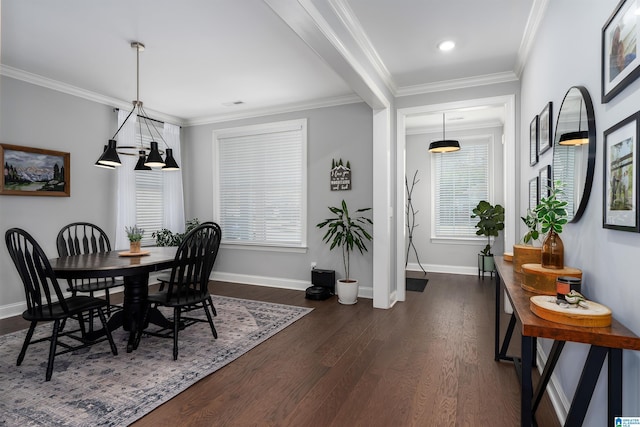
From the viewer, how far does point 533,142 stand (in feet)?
9.66

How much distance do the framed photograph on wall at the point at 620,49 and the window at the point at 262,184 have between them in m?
3.85

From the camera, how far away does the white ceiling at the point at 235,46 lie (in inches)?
105

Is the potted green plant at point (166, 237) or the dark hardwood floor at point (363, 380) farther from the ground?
the potted green plant at point (166, 237)

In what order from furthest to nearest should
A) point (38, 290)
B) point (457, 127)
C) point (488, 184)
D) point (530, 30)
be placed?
point (457, 127), point (488, 184), point (530, 30), point (38, 290)

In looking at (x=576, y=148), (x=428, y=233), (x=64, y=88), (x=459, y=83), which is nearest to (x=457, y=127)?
(x=428, y=233)

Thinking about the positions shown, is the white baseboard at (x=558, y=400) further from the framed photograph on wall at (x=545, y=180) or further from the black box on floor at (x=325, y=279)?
the black box on floor at (x=325, y=279)

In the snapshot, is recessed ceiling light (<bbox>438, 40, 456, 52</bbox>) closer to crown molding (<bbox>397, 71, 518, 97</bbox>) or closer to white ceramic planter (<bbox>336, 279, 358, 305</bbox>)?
crown molding (<bbox>397, 71, 518, 97</bbox>)

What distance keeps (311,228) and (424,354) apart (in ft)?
8.46

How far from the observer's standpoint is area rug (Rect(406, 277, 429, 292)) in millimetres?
5117

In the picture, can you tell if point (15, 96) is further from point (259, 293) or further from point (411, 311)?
point (411, 311)

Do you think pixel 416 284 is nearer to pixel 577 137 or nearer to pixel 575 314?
pixel 577 137

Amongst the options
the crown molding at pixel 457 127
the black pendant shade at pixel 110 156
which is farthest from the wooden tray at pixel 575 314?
the crown molding at pixel 457 127

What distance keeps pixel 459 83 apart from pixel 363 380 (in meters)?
3.38

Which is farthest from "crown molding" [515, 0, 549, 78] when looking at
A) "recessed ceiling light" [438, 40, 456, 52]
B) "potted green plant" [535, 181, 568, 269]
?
"potted green plant" [535, 181, 568, 269]
